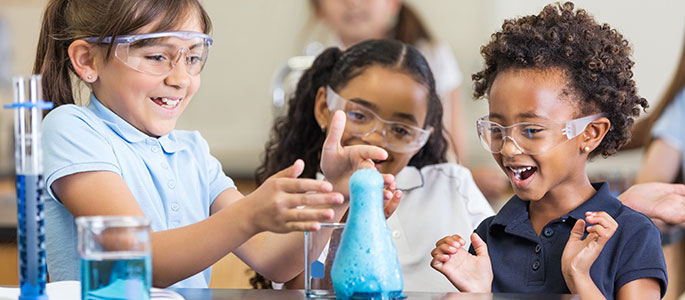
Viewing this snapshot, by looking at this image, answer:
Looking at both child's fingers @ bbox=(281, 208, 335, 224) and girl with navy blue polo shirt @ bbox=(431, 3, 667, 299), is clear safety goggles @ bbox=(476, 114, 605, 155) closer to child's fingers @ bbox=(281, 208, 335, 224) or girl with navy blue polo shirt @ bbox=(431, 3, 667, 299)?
girl with navy blue polo shirt @ bbox=(431, 3, 667, 299)

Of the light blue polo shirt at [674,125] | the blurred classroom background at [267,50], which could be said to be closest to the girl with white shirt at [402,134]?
the light blue polo shirt at [674,125]

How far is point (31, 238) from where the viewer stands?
943mm

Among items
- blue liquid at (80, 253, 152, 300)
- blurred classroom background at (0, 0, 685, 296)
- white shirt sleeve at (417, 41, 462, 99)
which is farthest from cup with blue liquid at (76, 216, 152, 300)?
blurred classroom background at (0, 0, 685, 296)

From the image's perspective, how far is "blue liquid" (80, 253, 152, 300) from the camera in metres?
0.86

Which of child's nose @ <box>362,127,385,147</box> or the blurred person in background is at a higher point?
the blurred person in background

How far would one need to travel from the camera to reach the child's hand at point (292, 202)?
0.93m

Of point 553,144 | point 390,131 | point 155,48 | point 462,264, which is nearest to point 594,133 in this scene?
point 553,144

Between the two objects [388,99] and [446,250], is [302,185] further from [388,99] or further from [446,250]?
[388,99]

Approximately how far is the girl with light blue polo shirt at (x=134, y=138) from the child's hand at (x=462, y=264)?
22 cm

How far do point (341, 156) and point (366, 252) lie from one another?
21cm

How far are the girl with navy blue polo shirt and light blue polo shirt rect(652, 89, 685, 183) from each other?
1.44 m

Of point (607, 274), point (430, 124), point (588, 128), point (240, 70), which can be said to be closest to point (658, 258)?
point (607, 274)

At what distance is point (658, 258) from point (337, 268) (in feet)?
2.08

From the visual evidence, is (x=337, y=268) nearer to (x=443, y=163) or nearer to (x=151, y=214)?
(x=151, y=214)
